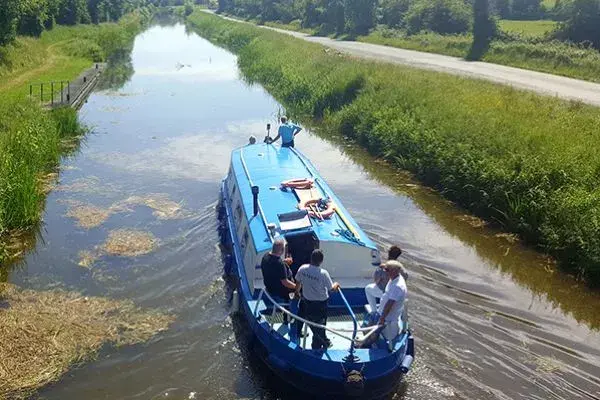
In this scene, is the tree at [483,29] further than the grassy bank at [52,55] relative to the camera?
Yes

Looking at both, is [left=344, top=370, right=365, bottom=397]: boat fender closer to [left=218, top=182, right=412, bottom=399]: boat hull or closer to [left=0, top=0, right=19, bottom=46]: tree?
[left=218, top=182, right=412, bottom=399]: boat hull

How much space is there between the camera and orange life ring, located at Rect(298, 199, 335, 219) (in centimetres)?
1267

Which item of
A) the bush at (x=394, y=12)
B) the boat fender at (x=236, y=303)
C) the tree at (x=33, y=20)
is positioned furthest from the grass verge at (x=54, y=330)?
the bush at (x=394, y=12)

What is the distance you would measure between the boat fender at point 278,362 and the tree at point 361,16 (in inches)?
2524

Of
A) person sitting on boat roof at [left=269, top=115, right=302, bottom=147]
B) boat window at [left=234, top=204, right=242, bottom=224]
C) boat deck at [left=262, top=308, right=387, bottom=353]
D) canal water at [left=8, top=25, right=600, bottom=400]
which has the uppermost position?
person sitting on boat roof at [left=269, top=115, right=302, bottom=147]

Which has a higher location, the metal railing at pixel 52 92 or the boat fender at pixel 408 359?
the metal railing at pixel 52 92

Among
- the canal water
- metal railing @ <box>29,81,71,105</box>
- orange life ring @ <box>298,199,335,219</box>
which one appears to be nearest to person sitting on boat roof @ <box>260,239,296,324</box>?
the canal water

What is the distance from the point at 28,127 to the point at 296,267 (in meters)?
14.9

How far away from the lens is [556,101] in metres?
24.2

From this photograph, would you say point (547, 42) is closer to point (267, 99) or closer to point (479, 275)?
point (267, 99)

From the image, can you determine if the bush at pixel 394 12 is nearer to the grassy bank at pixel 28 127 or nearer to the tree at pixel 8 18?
the grassy bank at pixel 28 127

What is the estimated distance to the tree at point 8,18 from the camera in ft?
121

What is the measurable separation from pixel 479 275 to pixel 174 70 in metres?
43.5

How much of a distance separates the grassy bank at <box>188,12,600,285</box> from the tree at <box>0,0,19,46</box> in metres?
19.8
